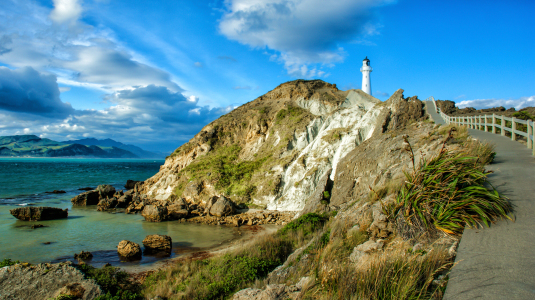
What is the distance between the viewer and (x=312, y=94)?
33.7m

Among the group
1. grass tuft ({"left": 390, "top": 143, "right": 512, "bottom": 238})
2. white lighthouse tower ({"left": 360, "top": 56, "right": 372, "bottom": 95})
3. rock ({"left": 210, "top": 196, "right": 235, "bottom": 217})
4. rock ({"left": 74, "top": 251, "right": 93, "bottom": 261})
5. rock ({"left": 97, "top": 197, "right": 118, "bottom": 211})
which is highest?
white lighthouse tower ({"left": 360, "top": 56, "right": 372, "bottom": 95})

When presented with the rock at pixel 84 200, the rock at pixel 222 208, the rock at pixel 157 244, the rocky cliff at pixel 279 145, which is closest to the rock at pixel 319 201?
the rocky cliff at pixel 279 145

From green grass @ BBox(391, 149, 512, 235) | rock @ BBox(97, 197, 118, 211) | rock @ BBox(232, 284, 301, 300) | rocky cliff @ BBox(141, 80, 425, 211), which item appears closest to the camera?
rock @ BBox(232, 284, 301, 300)

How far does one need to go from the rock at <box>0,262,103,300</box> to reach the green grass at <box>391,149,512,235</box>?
26.8 feet

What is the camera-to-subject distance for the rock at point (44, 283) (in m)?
7.12

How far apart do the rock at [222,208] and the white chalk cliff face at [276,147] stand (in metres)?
2.44

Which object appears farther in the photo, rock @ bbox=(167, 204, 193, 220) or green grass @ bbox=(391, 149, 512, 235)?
rock @ bbox=(167, 204, 193, 220)

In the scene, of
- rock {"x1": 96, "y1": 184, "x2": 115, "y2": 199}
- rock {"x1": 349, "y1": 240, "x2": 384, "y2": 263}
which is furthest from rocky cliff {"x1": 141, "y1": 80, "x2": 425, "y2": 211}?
rock {"x1": 349, "y1": 240, "x2": 384, "y2": 263}

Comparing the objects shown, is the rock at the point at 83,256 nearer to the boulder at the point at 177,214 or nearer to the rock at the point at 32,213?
the boulder at the point at 177,214

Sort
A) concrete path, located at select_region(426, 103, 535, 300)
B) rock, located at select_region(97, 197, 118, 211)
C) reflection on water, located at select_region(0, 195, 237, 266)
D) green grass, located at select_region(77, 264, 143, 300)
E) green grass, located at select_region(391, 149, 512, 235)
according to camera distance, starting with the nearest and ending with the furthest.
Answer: concrete path, located at select_region(426, 103, 535, 300) → green grass, located at select_region(391, 149, 512, 235) → green grass, located at select_region(77, 264, 143, 300) → reflection on water, located at select_region(0, 195, 237, 266) → rock, located at select_region(97, 197, 118, 211)

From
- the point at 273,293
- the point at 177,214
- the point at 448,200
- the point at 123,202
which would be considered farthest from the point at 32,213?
the point at 448,200

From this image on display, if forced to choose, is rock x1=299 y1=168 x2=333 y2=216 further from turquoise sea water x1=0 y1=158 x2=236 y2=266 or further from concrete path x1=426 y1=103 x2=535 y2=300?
concrete path x1=426 y1=103 x2=535 y2=300

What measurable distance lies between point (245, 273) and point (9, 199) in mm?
40072

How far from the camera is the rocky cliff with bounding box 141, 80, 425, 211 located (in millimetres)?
23047
